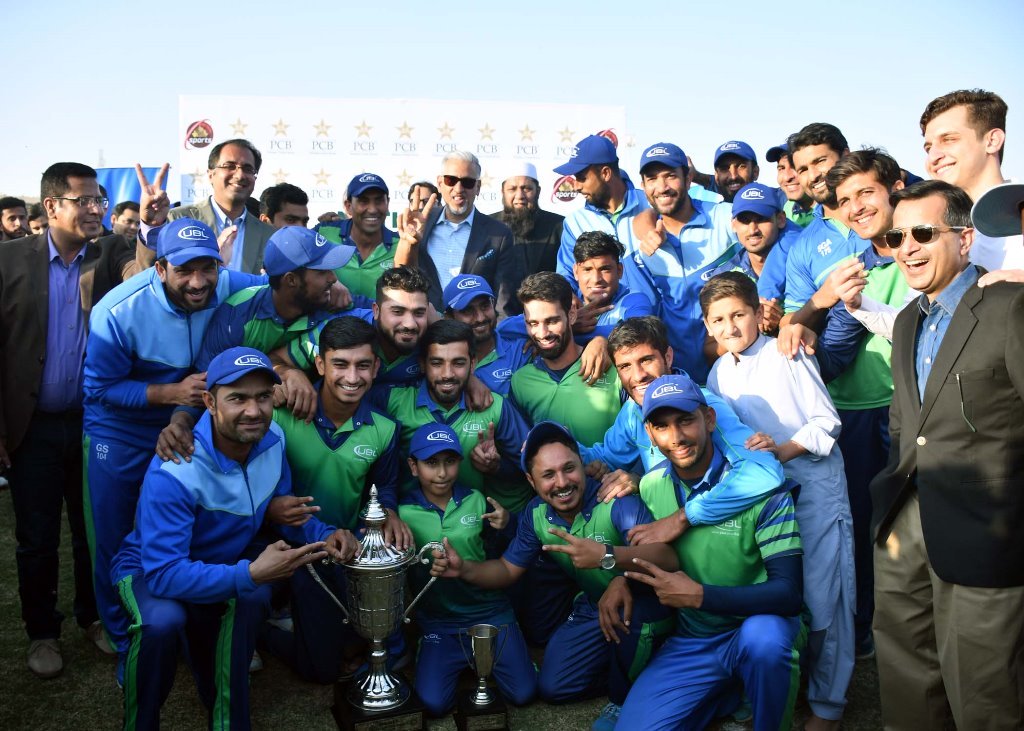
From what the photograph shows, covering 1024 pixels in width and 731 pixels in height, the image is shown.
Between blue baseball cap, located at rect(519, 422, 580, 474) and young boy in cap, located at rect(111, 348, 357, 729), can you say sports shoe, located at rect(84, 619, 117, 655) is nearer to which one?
young boy in cap, located at rect(111, 348, 357, 729)

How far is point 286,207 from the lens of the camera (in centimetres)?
752

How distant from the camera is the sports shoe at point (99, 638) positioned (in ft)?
17.0

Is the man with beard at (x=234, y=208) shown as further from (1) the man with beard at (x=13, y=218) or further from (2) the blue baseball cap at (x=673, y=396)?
(1) the man with beard at (x=13, y=218)

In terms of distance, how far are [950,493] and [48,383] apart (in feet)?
16.0

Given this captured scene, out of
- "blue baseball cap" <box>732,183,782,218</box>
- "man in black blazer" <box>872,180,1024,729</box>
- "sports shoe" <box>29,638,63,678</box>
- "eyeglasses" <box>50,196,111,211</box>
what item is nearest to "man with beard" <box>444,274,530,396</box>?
"blue baseball cap" <box>732,183,782,218</box>

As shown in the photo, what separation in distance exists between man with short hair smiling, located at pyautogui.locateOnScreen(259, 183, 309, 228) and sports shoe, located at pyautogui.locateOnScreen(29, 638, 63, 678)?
377cm

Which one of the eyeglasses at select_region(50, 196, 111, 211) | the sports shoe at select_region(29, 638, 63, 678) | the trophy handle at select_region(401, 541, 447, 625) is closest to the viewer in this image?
the trophy handle at select_region(401, 541, 447, 625)

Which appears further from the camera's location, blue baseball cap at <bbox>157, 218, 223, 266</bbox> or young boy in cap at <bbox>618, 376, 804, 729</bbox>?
blue baseball cap at <bbox>157, 218, 223, 266</bbox>

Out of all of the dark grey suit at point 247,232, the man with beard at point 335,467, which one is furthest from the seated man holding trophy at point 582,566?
the dark grey suit at point 247,232

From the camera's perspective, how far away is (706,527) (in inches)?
172

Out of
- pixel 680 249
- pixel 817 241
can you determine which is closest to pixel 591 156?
pixel 680 249

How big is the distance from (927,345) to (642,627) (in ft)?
6.59

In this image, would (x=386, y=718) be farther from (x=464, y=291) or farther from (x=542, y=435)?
(x=464, y=291)

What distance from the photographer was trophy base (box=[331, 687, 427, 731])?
4176mm
